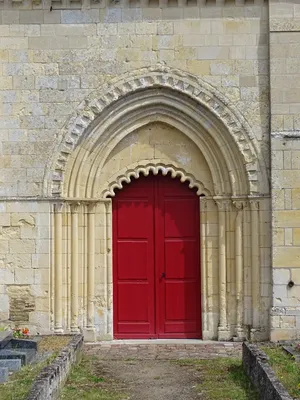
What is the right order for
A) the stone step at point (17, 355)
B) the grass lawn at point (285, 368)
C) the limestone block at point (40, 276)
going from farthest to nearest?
the limestone block at point (40, 276)
the stone step at point (17, 355)
the grass lawn at point (285, 368)

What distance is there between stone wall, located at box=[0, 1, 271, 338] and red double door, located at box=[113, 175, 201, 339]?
498 millimetres

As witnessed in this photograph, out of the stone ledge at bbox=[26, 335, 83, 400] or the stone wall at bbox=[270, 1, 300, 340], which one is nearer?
the stone ledge at bbox=[26, 335, 83, 400]

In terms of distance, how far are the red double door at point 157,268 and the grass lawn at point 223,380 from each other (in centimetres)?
148

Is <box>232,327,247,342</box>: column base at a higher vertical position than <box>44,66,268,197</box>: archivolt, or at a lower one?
lower

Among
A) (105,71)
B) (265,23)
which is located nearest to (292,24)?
(265,23)

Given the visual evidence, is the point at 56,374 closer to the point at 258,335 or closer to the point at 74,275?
the point at 74,275

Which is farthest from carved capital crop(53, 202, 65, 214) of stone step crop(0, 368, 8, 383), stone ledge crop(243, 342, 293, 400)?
A: stone ledge crop(243, 342, 293, 400)

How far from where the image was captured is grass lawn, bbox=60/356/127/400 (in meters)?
7.48

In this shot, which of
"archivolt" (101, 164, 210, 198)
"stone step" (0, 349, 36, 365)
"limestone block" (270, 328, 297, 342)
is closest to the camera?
"stone step" (0, 349, 36, 365)

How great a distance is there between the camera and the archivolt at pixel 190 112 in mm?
10219

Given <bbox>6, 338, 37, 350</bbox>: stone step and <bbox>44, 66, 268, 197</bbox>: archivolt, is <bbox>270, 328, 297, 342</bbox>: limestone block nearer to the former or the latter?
<bbox>44, 66, 268, 197</bbox>: archivolt

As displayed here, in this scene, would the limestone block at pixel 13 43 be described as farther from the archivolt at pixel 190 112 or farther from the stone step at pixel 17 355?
the stone step at pixel 17 355

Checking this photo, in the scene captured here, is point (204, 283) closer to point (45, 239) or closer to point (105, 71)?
point (45, 239)

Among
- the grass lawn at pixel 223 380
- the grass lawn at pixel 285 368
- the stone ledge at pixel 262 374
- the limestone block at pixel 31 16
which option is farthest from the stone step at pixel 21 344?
the limestone block at pixel 31 16
